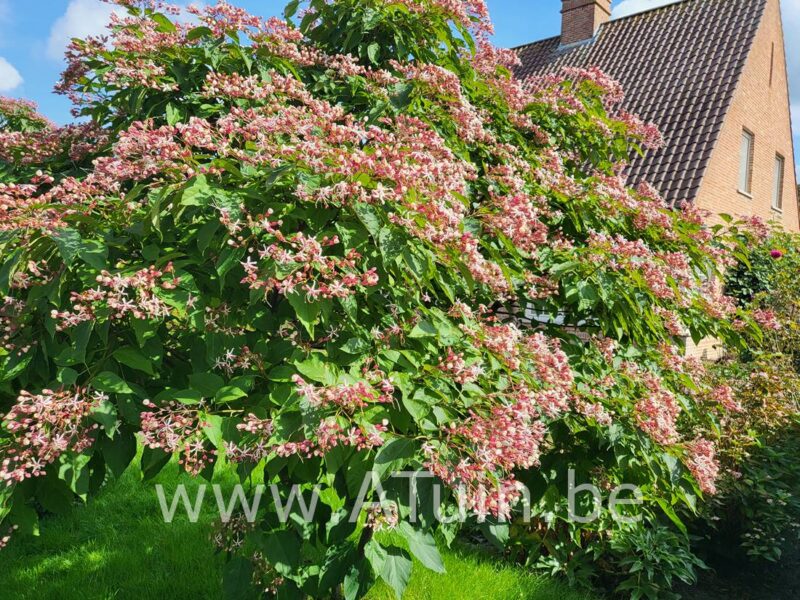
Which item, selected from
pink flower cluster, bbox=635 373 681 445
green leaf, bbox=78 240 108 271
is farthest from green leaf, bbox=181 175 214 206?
pink flower cluster, bbox=635 373 681 445

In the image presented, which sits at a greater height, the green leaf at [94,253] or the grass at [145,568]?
the green leaf at [94,253]

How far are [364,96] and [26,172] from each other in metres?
1.82

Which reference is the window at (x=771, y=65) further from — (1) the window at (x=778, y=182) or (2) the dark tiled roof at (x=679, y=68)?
(1) the window at (x=778, y=182)

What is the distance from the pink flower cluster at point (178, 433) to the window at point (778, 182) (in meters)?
17.2

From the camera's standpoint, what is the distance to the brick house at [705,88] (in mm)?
11477

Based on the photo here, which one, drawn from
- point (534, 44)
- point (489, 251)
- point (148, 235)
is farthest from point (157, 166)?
point (534, 44)

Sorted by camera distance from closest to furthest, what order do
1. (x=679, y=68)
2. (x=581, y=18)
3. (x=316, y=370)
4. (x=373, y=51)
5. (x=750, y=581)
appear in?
1. (x=316, y=370)
2. (x=373, y=51)
3. (x=750, y=581)
4. (x=679, y=68)
5. (x=581, y=18)

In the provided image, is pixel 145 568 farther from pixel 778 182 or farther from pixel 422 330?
pixel 778 182

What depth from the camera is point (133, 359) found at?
178 centimetres

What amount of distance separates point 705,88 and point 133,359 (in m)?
13.3

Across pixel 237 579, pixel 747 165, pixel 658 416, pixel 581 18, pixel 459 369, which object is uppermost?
pixel 581 18

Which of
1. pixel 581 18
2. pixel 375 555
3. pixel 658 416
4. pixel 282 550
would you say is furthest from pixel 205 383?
pixel 581 18

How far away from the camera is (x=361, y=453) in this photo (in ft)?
5.85

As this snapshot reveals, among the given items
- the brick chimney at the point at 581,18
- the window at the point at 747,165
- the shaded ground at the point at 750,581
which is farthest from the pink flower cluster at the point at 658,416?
the brick chimney at the point at 581,18
